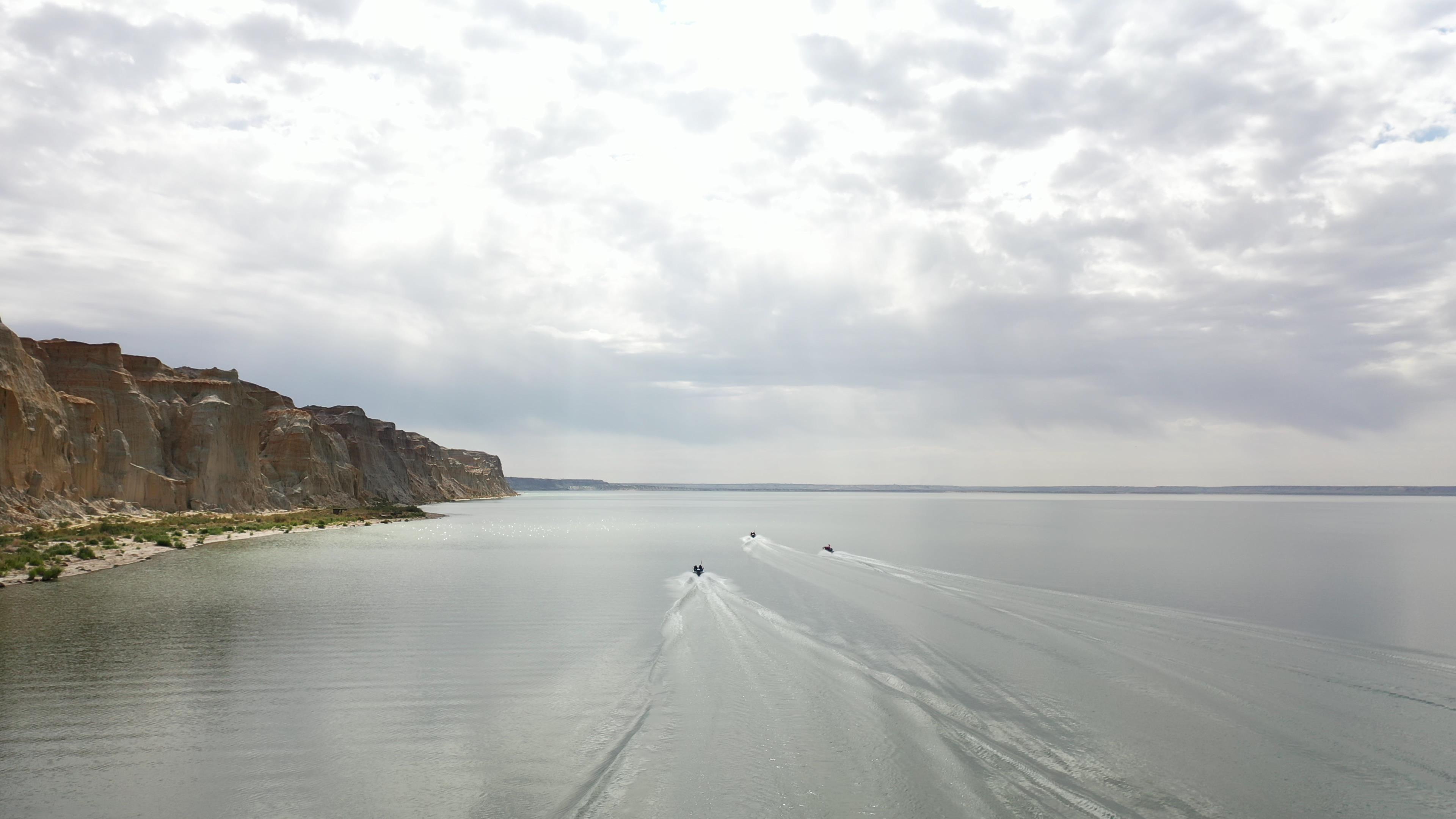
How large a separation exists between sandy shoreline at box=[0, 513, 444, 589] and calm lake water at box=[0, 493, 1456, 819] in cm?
127

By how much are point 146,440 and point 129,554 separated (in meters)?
38.3

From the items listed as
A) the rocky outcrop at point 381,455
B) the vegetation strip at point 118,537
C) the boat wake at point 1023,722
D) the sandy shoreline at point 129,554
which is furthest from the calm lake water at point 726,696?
the rocky outcrop at point 381,455

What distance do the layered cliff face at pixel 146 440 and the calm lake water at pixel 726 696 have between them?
27184 mm

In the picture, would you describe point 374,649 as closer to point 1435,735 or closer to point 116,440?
point 1435,735

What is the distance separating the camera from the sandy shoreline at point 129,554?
2848 centimetres

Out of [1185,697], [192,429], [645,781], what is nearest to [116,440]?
[192,429]

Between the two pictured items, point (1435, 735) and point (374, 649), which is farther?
point (374, 649)

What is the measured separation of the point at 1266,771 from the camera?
10.7m

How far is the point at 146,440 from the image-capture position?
69188 mm

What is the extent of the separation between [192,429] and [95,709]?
7522 cm

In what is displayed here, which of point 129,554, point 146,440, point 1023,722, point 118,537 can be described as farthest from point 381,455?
point 1023,722

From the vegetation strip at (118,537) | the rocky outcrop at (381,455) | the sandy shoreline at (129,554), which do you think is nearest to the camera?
the sandy shoreline at (129,554)

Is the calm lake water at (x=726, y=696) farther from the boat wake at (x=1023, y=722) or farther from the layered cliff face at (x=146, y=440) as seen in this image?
the layered cliff face at (x=146, y=440)

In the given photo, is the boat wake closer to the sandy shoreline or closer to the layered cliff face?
the sandy shoreline
